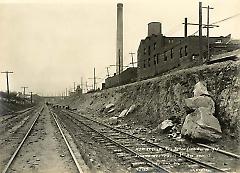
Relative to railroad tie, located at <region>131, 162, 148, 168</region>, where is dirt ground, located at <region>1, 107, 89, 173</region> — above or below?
below

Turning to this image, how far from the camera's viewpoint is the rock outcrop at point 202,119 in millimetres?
12438

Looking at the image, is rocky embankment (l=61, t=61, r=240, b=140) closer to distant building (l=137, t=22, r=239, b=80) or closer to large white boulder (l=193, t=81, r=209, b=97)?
large white boulder (l=193, t=81, r=209, b=97)

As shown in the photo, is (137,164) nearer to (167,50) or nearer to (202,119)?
(202,119)

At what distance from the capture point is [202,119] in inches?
499

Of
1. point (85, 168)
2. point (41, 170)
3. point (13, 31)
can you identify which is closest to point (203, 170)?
point (85, 168)

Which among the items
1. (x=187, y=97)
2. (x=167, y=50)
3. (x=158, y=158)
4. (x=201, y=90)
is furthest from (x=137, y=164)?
(x=167, y=50)

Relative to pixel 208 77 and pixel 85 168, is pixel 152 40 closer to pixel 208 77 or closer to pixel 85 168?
pixel 208 77

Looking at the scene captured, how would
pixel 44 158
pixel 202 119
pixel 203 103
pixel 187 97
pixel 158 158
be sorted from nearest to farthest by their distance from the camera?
pixel 158 158 < pixel 44 158 < pixel 202 119 < pixel 203 103 < pixel 187 97

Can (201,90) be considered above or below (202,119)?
above

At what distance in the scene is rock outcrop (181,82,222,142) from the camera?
1244cm

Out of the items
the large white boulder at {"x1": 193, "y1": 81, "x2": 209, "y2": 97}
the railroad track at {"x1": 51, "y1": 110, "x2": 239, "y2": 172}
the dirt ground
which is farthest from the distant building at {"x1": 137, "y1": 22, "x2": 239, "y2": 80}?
the dirt ground

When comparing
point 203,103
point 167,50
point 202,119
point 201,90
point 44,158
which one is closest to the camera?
point 44,158

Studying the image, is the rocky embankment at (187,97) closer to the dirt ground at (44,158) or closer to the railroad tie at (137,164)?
the railroad tie at (137,164)

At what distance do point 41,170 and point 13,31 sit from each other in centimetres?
369
